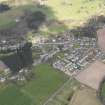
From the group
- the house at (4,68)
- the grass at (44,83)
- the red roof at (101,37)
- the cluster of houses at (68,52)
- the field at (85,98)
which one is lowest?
the field at (85,98)

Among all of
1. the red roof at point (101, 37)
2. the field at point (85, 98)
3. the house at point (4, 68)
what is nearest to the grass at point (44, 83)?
the field at point (85, 98)

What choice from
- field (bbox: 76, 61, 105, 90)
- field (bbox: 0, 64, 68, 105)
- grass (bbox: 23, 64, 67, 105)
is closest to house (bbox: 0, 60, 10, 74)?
field (bbox: 0, 64, 68, 105)

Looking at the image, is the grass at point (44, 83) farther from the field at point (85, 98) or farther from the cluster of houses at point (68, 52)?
the field at point (85, 98)

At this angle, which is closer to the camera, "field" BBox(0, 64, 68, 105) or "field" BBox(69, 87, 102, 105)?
"field" BBox(69, 87, 102, 105)

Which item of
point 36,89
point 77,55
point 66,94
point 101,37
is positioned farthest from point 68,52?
point 36,89

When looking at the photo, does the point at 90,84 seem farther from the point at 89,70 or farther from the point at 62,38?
the point at 62,38

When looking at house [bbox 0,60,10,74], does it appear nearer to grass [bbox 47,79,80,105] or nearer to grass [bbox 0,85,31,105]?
grass [bbox 0,85,31,105]

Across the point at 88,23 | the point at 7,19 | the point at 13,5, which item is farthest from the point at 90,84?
the point at 13,5
